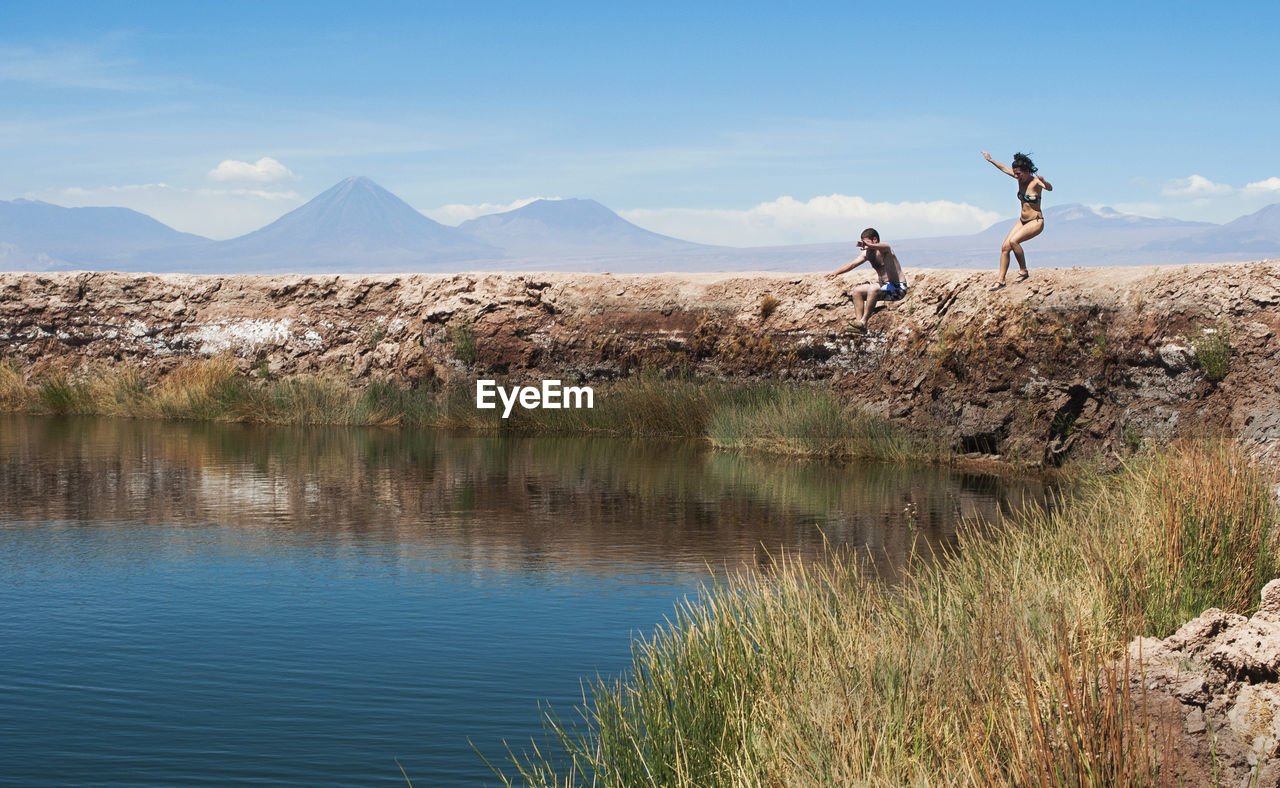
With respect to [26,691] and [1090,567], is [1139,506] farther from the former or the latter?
[26,691]

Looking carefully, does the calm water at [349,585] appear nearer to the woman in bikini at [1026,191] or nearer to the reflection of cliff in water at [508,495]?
the reflection of cliff in water at [508,495]

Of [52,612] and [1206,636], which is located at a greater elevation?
[1206,636]

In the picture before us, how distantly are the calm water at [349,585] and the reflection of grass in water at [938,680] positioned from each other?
0.94 m

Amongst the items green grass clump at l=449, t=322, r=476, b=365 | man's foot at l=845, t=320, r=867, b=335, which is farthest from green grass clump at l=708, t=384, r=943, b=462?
green grass clump at l=449, t=322, r=476, b=365

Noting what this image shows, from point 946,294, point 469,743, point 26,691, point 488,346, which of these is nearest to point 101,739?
point 26,691

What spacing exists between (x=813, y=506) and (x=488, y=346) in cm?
1186

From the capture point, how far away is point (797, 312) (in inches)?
901

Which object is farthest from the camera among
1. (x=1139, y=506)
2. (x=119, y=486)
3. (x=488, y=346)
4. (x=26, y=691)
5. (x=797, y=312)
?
(x=488, y=346)

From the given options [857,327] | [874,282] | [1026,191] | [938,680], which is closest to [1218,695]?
[938,680]

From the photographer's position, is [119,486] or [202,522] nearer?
[202,522]

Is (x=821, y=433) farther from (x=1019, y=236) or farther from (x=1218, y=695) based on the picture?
(x=1218, y=695)

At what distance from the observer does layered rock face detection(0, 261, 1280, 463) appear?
17.5 m

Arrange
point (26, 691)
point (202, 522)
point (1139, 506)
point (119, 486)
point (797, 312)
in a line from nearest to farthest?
point (26, 691) < point (1139, 506) < point (202, 522) < point (119, 486) < point (797, 312)

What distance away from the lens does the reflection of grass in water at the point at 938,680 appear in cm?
404
